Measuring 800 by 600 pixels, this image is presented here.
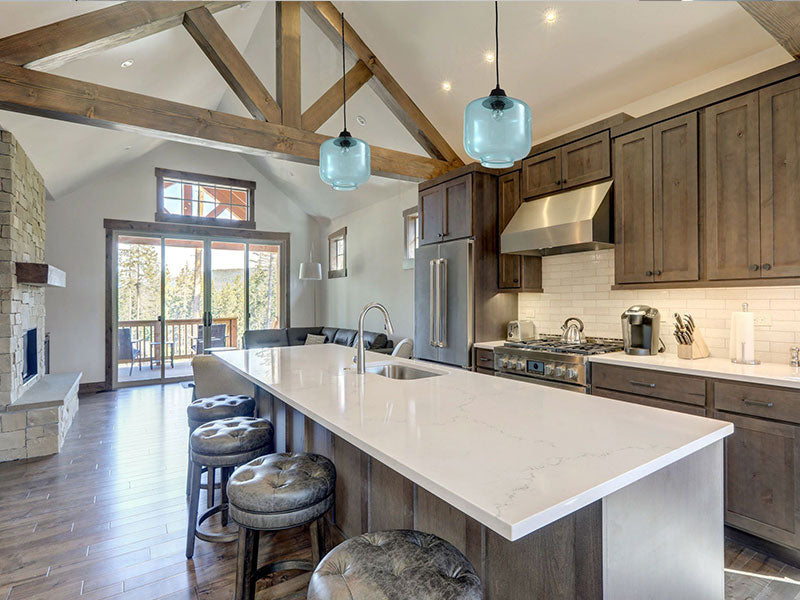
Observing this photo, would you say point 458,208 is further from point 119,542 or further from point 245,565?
point 119,542

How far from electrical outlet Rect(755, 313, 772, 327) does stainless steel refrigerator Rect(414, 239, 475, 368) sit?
2.01m

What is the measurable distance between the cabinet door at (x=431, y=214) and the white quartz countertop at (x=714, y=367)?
6.73ft

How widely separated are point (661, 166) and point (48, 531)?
445cm

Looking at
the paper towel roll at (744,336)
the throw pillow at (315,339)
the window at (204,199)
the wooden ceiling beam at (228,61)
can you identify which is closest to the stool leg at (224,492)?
the wooden ceiling beam at (228,61)

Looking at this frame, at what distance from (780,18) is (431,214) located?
288cm

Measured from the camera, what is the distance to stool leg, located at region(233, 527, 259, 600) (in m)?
1.61

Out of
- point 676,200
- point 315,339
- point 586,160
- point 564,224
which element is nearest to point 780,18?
point 676,200

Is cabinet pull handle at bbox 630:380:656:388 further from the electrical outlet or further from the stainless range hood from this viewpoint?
the stainless range hood

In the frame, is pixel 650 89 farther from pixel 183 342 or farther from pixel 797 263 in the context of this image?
pixel 183 342

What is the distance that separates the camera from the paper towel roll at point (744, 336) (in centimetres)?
249

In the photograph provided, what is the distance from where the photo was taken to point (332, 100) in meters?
3.95

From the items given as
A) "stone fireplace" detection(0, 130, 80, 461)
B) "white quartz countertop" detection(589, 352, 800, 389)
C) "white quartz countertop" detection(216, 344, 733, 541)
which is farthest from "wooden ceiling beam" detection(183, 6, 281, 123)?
"white quartz countertop" detection(589, 352, 800, 389)

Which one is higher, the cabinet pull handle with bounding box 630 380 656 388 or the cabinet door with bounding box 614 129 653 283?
the cabinet door with bounding box 614 129 653 283

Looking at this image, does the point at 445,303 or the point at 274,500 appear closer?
the point at 274,500
